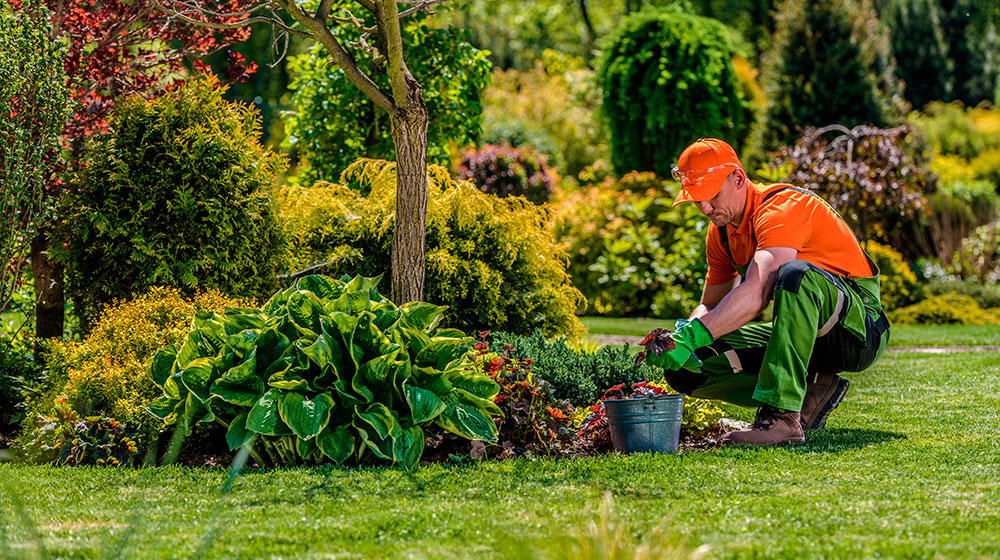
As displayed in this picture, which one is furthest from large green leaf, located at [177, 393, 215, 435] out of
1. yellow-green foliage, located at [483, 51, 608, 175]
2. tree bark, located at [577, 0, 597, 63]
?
tree bark, located at [577, 0, 597, 63]

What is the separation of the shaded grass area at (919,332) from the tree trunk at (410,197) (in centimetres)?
426

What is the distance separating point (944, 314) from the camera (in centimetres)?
1134

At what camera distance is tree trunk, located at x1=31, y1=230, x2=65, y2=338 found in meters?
5.67

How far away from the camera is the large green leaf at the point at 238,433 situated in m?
3.75

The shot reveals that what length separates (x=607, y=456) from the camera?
4031 millimetres

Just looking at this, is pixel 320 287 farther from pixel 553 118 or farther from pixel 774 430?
pixel 553 118

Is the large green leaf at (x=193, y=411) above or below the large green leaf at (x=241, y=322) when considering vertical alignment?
below

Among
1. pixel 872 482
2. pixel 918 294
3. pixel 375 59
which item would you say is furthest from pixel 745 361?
pixel 918 294

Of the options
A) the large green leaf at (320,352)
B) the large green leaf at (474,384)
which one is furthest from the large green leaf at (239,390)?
the large green leaf at (474,384)

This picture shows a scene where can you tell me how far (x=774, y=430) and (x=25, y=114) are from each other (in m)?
3.89

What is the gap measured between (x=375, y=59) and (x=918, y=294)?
8.86 m

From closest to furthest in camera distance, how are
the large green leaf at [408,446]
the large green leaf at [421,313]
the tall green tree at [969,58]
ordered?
the large green leaf at [408,446]
the large green leaf at [421,313]
the tall green tree at [969,58]

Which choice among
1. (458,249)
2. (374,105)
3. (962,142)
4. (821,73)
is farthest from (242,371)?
(962,142)

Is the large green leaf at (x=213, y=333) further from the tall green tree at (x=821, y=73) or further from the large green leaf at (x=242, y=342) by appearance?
the tall green tree at (x=821, y=73)
